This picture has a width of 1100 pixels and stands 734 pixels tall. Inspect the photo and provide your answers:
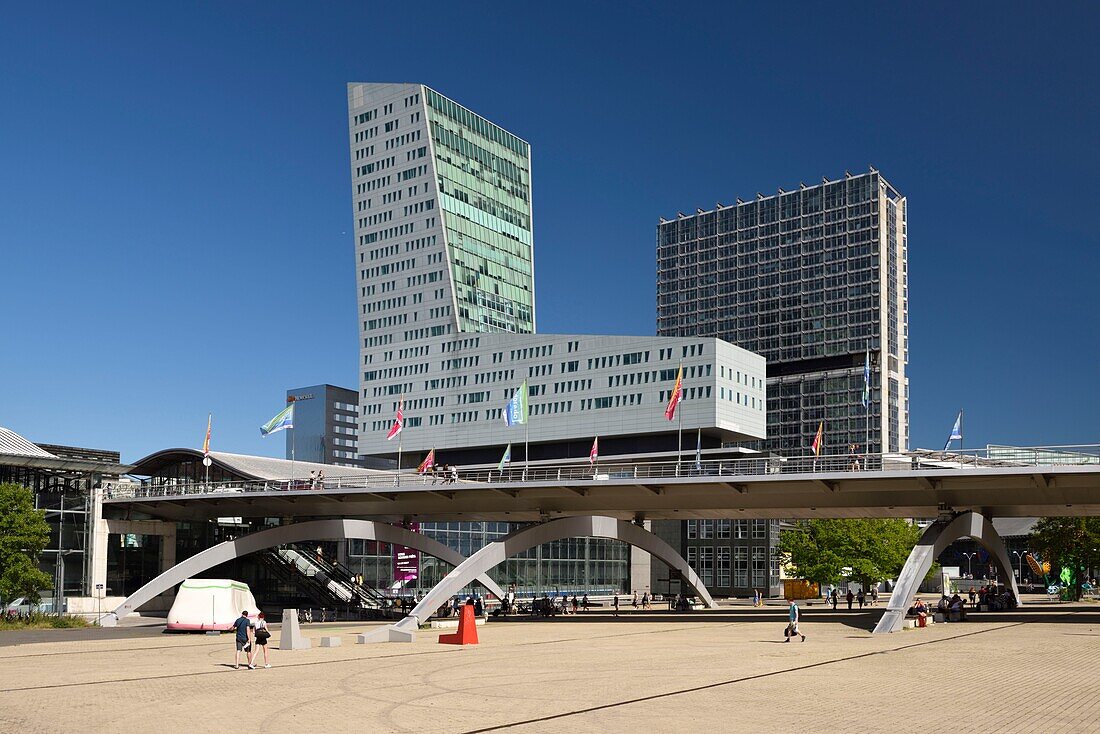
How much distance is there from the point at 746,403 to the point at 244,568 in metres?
86.1

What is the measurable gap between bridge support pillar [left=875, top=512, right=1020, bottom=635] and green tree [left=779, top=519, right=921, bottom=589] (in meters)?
24.2

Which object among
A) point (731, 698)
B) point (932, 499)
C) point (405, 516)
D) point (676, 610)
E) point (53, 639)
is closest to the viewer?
point (731, 698)

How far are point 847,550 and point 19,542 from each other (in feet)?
208

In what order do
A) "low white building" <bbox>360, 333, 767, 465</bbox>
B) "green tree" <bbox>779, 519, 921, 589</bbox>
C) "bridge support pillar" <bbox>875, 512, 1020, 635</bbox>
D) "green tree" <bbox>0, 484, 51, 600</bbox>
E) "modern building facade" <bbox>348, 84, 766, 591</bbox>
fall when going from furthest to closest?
"modern building facade" <bbox>348, 84, 766, 591</bbox>, "low white building" <bbox>360, 333, 767, 465</bbox>, "green tree" <bbox>779, 519, 921, 589</bbox>, "green tree" <bbox>0, 484, 51, 600</bbox>, "bridge support pillar" <bbox>875, 512, 1020, 635</bbox>

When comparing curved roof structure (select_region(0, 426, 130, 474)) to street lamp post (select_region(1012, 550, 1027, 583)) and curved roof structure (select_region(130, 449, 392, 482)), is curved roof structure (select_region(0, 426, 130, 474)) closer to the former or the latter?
curved roof structure (select_region(130, 449, 392, 482))

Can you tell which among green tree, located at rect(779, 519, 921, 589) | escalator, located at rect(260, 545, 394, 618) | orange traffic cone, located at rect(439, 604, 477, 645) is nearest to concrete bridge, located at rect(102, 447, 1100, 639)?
orange traffic cone, located at rect(439, 604, 477, 645)

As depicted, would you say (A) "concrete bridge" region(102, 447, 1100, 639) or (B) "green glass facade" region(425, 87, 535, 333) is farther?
(B) "green glass facade" region(425, 87, 535, 333)

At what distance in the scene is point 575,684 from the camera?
1172 inches

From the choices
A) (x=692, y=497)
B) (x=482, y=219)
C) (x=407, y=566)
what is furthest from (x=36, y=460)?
(x=482, y=219)

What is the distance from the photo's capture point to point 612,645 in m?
45.7

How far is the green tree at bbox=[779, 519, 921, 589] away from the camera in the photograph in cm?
9462

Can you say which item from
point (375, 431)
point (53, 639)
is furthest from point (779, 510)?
point (375, 431)

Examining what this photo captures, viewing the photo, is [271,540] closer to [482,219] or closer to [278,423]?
[278,423]

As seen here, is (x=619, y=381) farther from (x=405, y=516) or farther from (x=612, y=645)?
(x=612, y=645)
